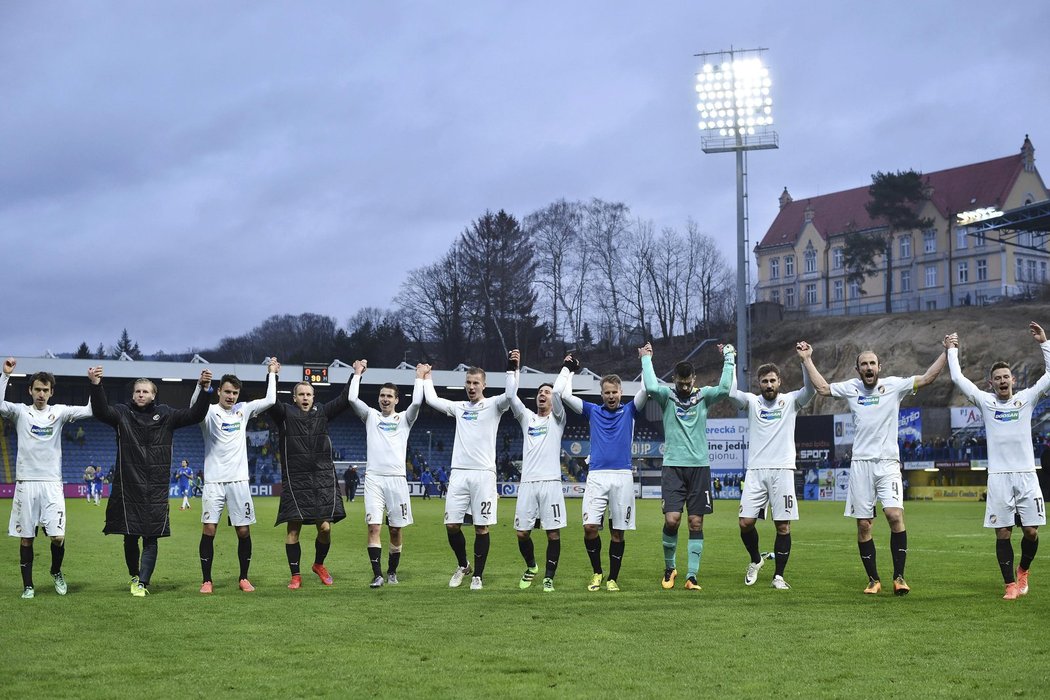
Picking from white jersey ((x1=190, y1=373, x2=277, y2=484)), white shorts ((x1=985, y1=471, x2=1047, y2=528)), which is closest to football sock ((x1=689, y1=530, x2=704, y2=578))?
white shorts ((x1=985, y1=471, x2=1047, y2=528))

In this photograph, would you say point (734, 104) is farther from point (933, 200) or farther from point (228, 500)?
point (933, 200)

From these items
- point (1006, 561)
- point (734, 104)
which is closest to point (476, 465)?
point (1006, 561)

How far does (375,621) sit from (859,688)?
447cm

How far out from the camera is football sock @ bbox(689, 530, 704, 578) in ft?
40.1

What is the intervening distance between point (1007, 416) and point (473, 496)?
19.2 feet

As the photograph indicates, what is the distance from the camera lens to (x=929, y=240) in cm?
8962

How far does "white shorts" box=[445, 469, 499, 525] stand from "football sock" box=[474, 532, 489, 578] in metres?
0.19

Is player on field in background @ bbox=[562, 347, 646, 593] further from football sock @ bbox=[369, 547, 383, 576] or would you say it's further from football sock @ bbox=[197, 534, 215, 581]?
→ football sock @ bbox=[197, 534, 215, 581]

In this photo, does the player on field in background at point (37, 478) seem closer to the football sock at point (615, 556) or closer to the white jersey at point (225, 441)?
the white jersey at point (225, 441)

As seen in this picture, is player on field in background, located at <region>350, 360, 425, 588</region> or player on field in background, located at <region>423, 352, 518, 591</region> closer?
player on field in background, located at <region>423, 352, 518, 591</region>

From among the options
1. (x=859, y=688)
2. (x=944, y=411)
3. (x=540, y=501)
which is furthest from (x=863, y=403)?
(x=944, y=411)

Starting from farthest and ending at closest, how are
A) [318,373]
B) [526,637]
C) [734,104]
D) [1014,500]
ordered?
[318,373] < [734,104] < [1014,500] < [526,637]

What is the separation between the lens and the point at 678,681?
277 inches

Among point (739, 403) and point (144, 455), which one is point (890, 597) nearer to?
point (739, 403)
